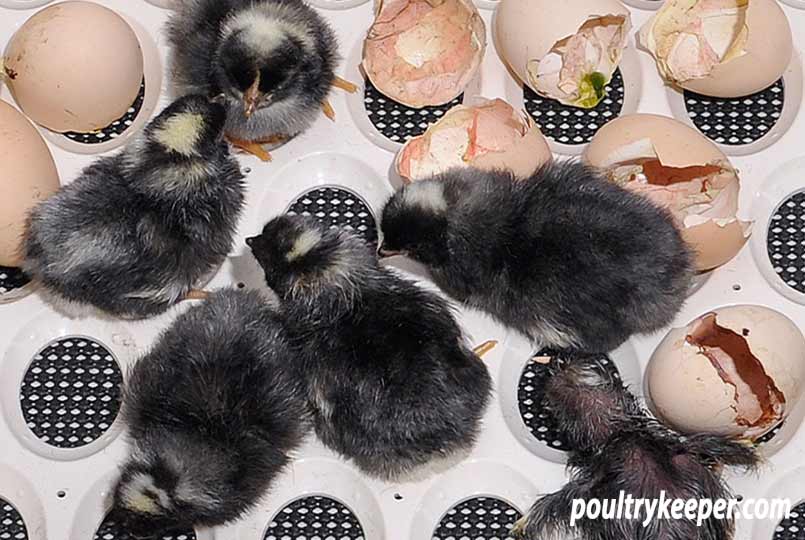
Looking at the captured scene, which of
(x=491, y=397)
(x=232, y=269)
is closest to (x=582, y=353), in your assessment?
(x=491, y=397)

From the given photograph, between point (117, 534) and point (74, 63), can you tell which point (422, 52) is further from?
point (117, 534)

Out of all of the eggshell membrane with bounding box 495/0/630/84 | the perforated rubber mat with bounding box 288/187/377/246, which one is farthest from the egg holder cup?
the eggshell membrane with bounding box 495/0/630/84

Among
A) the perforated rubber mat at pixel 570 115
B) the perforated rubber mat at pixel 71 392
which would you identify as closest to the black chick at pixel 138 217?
the perforated rubber mat at pixel 71 392

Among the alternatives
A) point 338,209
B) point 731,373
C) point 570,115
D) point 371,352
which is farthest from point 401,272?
point 731,373

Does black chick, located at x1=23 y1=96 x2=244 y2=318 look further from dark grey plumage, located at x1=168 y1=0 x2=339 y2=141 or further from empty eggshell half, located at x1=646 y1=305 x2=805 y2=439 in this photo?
empty eggshell half, located at x1=646 y1=305 x2=805 y2=439

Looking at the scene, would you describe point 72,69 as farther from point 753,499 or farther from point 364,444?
point 753,499

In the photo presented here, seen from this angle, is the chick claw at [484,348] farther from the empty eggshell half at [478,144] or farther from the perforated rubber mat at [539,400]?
the empty eggshell half at [478,144]

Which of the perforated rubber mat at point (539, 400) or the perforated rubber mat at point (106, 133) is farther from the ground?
the perforated rubber mat at point (106, 133)
